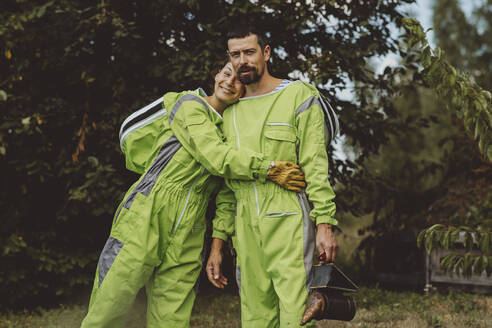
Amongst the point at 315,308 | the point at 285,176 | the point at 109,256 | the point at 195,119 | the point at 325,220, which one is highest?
the point at 195,119

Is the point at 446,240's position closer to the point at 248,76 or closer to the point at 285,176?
the point at 285,176

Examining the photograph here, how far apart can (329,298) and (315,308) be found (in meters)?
0.09

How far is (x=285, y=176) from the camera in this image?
2611mm

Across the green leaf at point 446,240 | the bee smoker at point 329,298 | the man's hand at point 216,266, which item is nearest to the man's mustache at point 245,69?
the man's hand at point 216,266

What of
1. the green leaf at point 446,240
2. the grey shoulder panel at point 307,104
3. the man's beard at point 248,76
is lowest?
the green leaf at point 446,240

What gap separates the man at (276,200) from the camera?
2531 mm

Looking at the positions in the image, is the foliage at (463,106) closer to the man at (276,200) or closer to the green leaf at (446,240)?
the green leaf at (446,240)

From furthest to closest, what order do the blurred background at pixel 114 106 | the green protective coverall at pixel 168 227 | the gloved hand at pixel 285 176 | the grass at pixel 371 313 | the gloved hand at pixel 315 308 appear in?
the blurred background at pixel 114 106
the grass at pixel 371 313
the green protective coverall at pixel 168 227
the gloved hand at pixel 285 176
the gloved hand at pixel 315 308

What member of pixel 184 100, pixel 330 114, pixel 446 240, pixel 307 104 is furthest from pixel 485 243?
pixel 184 100

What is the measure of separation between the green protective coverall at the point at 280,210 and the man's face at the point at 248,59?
4.9 inches

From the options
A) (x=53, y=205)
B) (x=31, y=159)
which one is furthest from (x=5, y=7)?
(x=53, y=205)

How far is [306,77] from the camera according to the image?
5.17m

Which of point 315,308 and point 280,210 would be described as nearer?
point 315,308

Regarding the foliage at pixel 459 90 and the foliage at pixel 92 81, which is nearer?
the foliage at pixel 459 90
